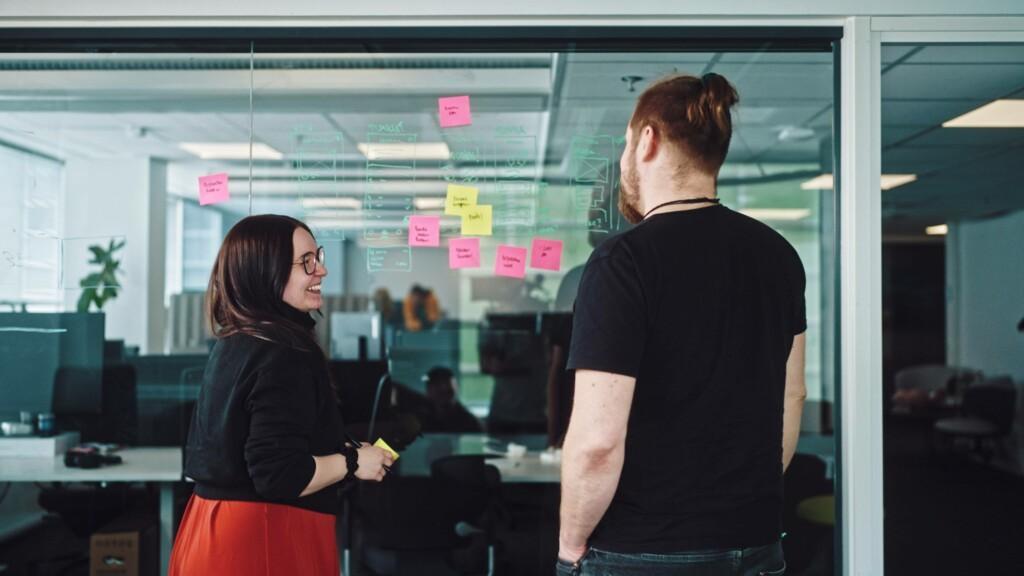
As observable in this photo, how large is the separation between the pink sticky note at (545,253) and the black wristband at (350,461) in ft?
4.86

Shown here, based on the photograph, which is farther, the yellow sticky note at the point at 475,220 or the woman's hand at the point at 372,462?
the yellow sticky note at the point at 475,220

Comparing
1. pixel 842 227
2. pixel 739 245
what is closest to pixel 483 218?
pixel 842 227

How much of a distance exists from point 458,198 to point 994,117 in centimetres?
346

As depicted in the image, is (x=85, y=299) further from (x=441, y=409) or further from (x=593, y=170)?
(x=593, y=170)

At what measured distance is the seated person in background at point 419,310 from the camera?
1027cm

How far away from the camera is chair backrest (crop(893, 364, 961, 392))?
952 cm

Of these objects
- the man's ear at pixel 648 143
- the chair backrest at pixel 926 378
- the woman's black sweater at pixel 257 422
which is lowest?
the chair backrest at pixel 926 378

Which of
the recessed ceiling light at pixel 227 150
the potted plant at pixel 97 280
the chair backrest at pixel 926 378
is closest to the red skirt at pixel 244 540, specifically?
the potted plant at pixel 97 280

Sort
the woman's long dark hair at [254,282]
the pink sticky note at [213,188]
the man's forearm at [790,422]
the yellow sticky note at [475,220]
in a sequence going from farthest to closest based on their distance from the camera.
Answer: the yellow sticky note at [475,220] < the pink sticky note at [213,188] < the woman's long dark hair at [254,282] < the man's forearm at [790,422]

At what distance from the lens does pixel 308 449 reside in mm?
1704

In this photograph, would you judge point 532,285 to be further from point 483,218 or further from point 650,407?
point 650,407

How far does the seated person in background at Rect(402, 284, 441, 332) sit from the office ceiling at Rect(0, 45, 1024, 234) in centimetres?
342

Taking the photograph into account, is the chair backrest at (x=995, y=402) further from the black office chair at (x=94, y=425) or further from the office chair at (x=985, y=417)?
the black office chair at (x=94, y=425)

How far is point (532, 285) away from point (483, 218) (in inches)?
296
